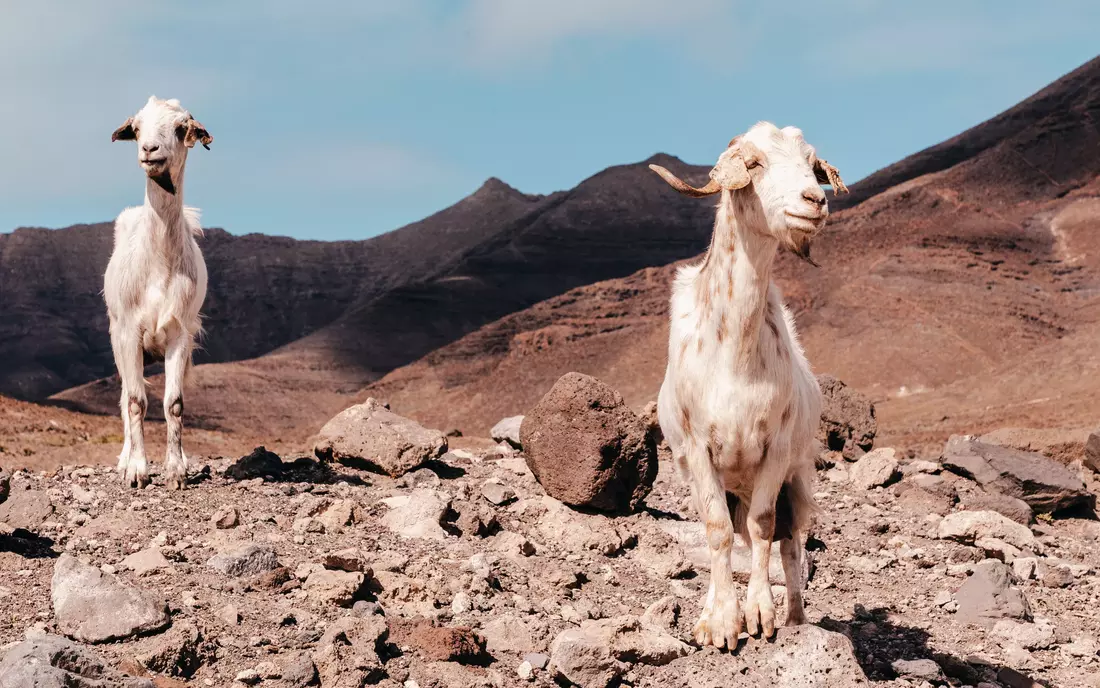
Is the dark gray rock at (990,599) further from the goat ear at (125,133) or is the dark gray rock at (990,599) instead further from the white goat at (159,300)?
the goat ear at (125,133)

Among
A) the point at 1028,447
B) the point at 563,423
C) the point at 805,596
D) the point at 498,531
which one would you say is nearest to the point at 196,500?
the point at 498,531

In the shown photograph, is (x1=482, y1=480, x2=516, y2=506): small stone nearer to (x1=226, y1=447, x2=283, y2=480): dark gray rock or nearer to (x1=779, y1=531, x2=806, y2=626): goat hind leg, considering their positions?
(x1=226, y1=447, x2=283, y2=480): dark gray rock

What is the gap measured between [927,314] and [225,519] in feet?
113

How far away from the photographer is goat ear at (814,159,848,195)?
5730 millimetres

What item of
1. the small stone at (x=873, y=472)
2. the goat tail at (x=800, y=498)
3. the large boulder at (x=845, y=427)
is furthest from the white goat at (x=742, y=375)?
the large boulder at (x=845, y=427)

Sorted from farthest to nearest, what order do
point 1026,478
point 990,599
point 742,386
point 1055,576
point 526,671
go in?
point 1026,478 < point 1055,576 < point 990,599 < point 526,671 < point 742,386

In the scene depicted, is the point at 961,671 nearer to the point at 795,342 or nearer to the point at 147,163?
the point at 795,342

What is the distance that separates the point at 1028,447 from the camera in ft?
51.9

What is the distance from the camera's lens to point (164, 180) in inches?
394

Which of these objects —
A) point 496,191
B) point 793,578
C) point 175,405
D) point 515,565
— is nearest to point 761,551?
Result: point 793,578

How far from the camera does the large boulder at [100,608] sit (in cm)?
643

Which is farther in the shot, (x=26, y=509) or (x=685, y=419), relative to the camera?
(x=26, y=509)

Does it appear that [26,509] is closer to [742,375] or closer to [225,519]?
[225,519]

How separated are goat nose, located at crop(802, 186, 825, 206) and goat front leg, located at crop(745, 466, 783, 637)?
1540 mm
